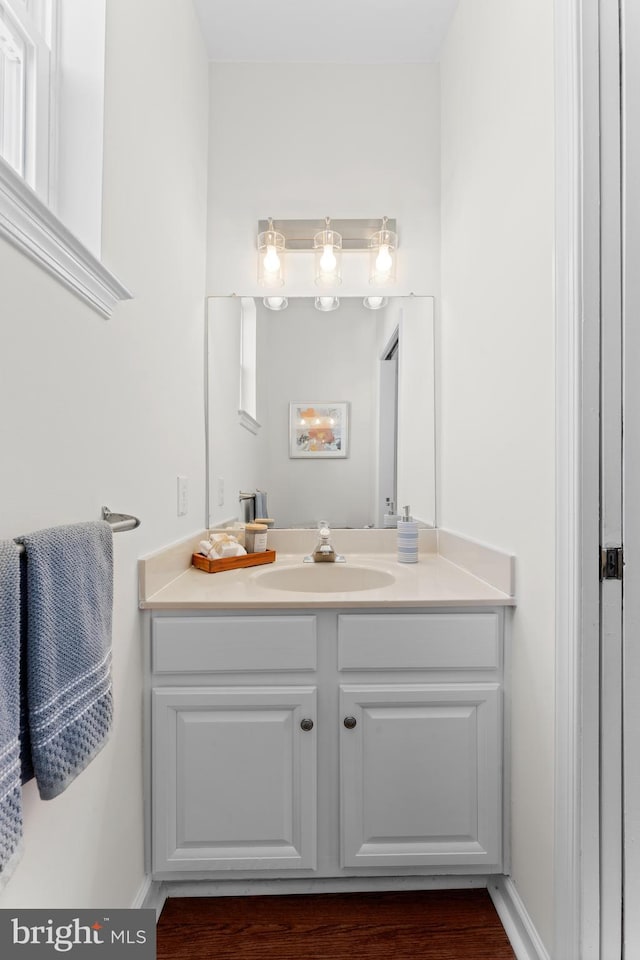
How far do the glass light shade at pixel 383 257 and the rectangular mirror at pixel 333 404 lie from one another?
0.09 m

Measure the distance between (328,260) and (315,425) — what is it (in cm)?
63

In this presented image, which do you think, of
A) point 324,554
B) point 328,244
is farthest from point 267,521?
point 328,244

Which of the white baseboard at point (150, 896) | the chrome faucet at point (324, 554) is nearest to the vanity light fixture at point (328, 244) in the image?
the chrome faucet at point (324, 554)

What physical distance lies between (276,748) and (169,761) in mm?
273

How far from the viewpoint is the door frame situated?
41.4 inches

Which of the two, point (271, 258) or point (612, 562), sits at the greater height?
point (271, 258)

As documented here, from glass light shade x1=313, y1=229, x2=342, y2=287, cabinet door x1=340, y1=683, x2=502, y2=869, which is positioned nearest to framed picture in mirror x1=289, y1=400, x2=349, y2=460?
glass light shade x1=313, y1=229, x2=342, y2=287

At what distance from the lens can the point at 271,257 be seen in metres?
2.07

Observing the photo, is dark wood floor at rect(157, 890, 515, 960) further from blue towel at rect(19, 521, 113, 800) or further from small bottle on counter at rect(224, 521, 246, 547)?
small bottle on counter at rect(224, 521, 246, 547)

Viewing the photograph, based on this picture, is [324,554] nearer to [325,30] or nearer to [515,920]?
[515,920]

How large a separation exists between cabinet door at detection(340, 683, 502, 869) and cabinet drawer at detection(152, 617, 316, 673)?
209mm

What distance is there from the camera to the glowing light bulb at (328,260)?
2061 millimetres

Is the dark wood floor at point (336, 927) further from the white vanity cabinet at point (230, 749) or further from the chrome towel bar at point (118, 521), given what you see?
the chrome towel bar at point (118, 521)

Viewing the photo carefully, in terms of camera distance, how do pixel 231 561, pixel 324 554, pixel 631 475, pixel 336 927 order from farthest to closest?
pixel 324 554
pixel 231 561
pixel 336 927
pixel 631 475
